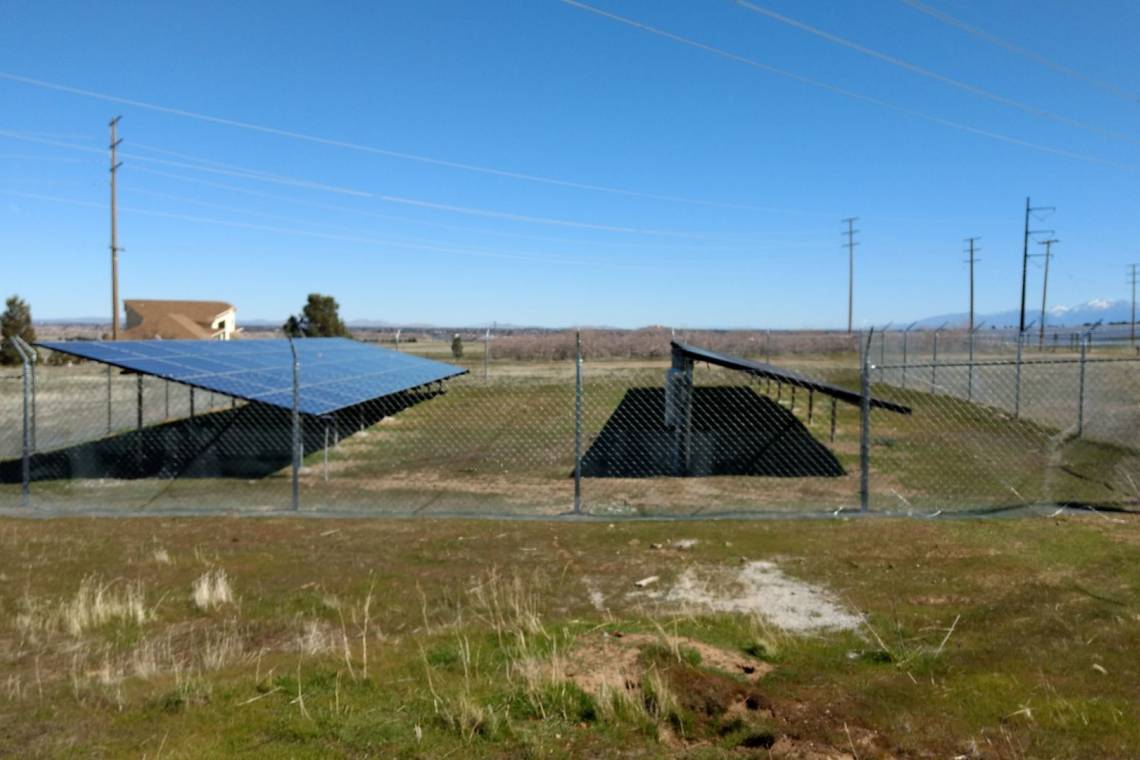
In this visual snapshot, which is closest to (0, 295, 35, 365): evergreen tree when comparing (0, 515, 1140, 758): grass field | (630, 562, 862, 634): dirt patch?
(0, 515, 1140, 758): grass field

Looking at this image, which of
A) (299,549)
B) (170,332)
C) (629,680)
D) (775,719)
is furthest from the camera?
(170,332)

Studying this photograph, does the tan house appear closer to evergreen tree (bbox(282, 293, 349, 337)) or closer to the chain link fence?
evergreen tree (bbox(282, 293, 349, 337))

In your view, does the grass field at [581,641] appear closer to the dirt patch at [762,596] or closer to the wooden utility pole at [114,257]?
the dirt patch at [762,596]

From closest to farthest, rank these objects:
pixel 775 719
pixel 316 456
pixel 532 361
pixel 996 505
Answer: pixel 775 719, pixel 996 505, pixel 316 456, pixel 532 361

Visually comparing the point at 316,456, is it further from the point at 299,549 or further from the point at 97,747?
the point at 97,747

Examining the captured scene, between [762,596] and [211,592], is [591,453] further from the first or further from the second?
[211,592]

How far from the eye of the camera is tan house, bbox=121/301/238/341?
58.9 meters

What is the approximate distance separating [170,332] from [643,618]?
58.1 meters

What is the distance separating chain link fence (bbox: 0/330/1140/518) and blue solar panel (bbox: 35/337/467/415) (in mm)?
682

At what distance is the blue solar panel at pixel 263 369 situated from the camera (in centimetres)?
1370

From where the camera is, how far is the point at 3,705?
4.61m

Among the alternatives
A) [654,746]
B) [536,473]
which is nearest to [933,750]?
[654,746]

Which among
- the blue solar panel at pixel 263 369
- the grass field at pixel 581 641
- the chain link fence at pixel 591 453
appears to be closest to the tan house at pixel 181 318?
the chain link fence at pixel 591 453

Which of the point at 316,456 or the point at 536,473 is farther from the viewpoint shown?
the point at 316,456
